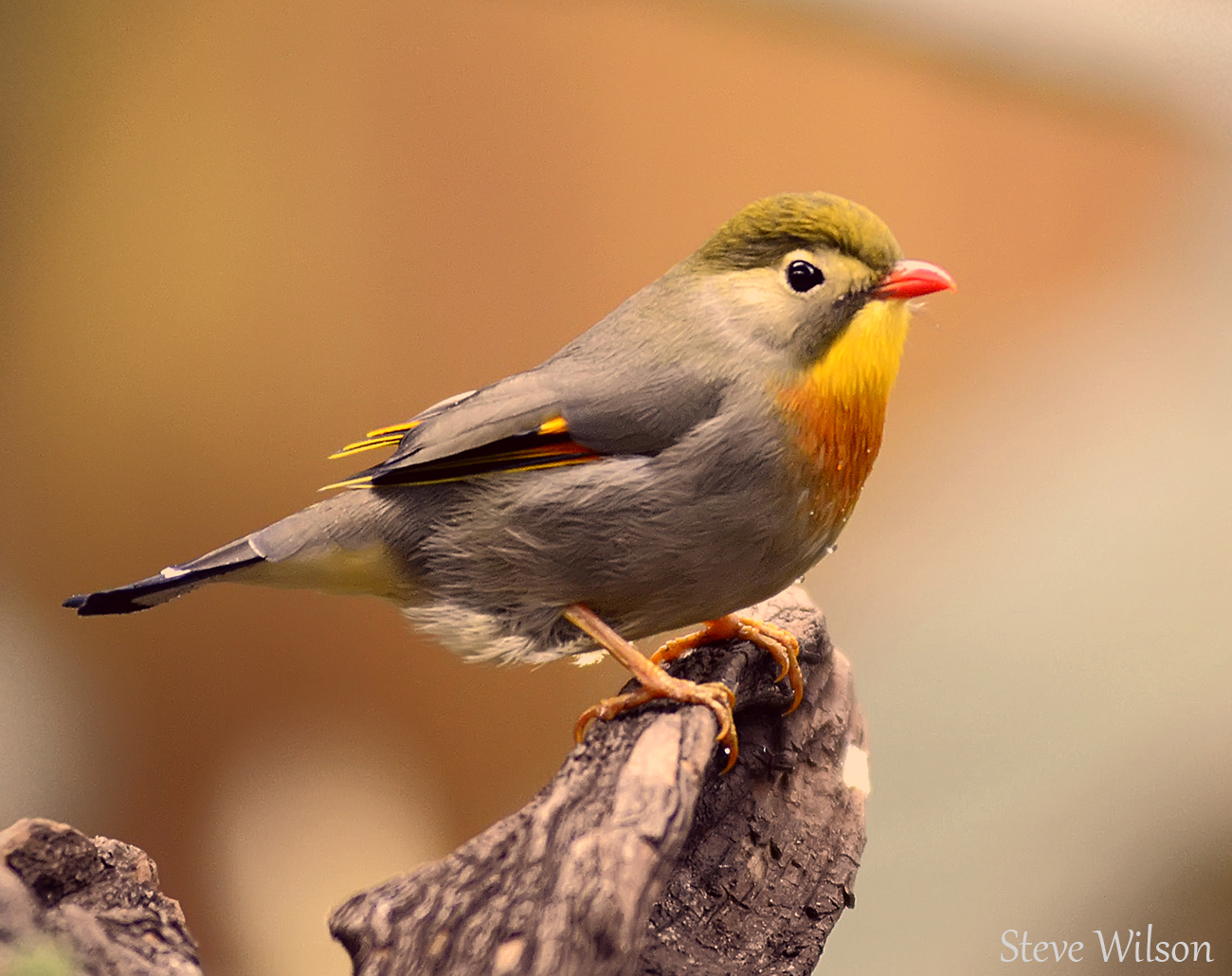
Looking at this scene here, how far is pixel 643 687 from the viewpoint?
177 centimetres

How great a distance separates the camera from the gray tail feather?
1.78 m

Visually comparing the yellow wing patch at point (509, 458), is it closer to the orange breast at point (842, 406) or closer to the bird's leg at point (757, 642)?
the orange breast at point (842, 406)

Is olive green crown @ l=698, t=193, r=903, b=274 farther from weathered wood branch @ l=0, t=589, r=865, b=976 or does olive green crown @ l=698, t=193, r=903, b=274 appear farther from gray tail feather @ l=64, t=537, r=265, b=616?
gray tail feather @ l=64, t=537, r=265, b=616

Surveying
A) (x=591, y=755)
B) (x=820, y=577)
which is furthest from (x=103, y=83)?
(x=820, y=577)

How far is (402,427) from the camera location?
186cm

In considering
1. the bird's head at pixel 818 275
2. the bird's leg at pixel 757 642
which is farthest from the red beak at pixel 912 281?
the bird's leg at pixel 757 642

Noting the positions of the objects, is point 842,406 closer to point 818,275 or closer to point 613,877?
point 818,275

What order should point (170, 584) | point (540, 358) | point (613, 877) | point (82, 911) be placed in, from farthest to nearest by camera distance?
point (540, 358)
point (170, 584)
point (82, 911)
point (613, 877)

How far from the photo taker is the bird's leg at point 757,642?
1.99 meters

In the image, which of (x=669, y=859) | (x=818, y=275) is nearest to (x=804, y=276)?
(x=818, y=275)

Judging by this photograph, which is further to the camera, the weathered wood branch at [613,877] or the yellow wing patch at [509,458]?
the yellow wing patch at [509,458]

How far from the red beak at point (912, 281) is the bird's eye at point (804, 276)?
0.29 feet

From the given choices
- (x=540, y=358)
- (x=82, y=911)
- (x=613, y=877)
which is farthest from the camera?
(x=540, y=358)

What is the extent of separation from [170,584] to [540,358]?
3.73 ft
